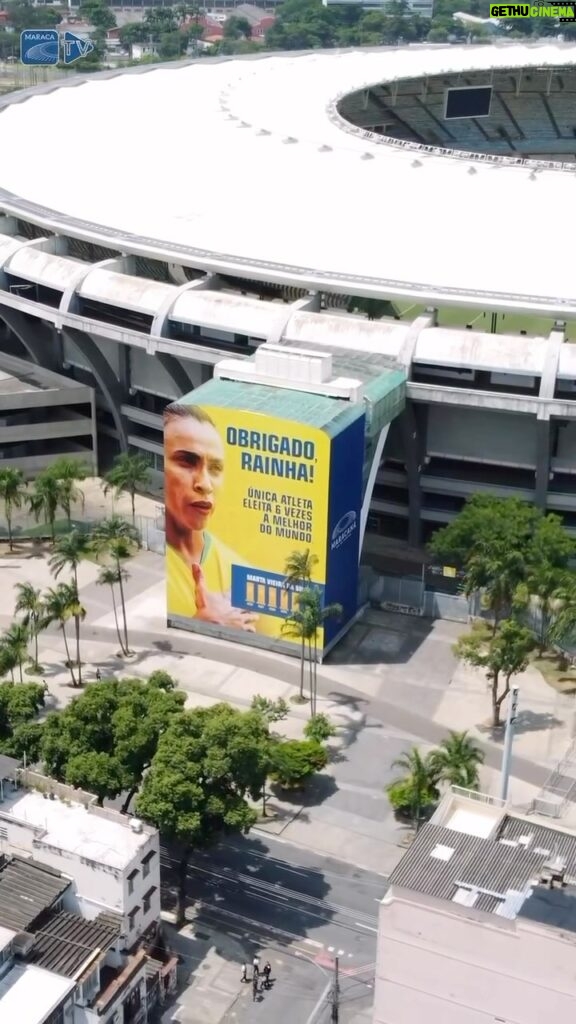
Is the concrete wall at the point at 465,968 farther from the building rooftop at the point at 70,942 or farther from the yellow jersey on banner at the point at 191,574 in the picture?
the yellow jersey on banner at the point at 191,574

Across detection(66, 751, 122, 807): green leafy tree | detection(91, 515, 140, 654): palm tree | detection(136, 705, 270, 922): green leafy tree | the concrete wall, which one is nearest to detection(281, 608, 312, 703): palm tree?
detection(91, 515, 140, 654): palm tree

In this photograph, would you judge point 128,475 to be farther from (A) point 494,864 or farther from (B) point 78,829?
(A) point 494,864

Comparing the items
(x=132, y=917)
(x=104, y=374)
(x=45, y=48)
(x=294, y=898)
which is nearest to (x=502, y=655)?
(x=294, y=898)

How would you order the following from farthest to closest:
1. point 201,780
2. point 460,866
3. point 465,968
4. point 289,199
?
point 289,199, point 201,780, point 460,866, point 465,968

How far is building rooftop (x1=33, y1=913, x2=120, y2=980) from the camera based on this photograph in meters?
42.2

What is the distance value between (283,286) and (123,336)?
11.5 metres

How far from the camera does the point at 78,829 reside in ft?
154

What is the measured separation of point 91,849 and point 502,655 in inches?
910

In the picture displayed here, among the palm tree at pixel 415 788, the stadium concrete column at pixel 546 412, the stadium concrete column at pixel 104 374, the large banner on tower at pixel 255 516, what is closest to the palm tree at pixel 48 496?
the large banner on tower at pixel 255 516

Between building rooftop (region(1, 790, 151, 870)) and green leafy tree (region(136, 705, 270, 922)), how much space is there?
1378 millimetres

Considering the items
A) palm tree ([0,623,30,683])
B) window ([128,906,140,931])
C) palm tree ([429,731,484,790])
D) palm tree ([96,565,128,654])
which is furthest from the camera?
palm tree ([96,565,128,654])

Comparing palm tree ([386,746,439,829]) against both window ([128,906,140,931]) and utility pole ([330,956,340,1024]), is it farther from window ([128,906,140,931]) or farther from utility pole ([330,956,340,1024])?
window ([128,906,140,931])

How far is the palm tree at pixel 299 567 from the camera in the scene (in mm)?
65812

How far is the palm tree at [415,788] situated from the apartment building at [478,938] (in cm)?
1272
